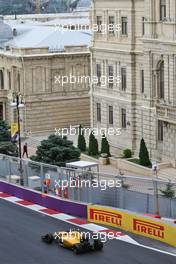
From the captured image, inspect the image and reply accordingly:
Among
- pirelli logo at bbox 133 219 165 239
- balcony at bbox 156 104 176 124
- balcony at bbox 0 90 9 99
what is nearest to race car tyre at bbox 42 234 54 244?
pirelli logo at bbox 133 219 165 239

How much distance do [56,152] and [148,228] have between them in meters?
15.6

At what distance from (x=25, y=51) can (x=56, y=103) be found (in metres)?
5.22

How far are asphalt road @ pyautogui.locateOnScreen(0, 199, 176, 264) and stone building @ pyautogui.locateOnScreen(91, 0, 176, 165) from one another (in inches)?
615

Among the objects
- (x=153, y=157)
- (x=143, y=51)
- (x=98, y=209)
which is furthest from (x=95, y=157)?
(x=98, y=209)

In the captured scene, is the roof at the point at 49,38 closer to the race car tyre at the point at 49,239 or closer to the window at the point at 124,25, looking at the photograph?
the window at the point at 124,25

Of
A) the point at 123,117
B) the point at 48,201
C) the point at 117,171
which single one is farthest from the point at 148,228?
the point at 123,117

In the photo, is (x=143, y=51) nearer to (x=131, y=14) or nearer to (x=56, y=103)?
(x=131, y=14)

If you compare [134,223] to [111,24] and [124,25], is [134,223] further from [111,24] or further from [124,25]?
[111,24]

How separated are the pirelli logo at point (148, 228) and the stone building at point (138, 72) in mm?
16009

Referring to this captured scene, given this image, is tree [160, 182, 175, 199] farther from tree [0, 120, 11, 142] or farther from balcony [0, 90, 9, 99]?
balcony [0, 90, 9, 99]

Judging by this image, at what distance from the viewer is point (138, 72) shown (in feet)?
169

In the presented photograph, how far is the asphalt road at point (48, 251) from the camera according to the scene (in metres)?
27.6

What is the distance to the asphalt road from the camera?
27.6 m

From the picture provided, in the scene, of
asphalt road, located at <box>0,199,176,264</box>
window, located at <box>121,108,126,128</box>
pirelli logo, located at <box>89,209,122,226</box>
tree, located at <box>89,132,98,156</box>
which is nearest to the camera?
asphalt road, located at <box>0,199,176,264</box>
